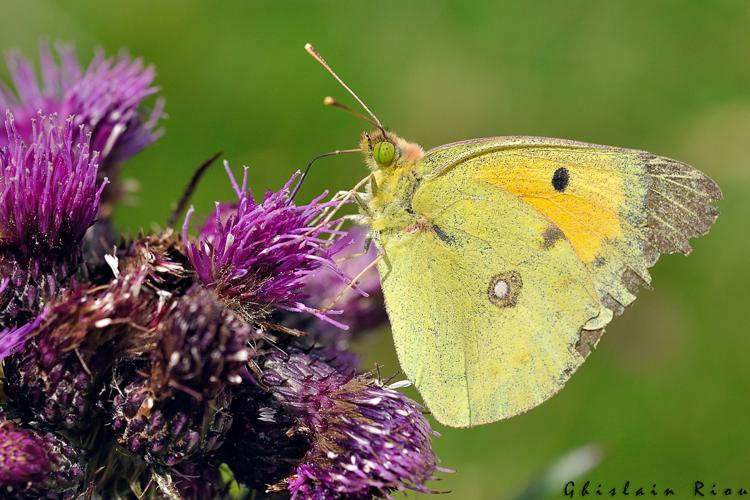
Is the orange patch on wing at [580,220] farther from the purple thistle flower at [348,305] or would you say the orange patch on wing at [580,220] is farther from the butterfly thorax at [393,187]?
the purple thistle flower at [348,305]

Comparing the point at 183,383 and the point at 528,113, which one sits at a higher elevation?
the point at 528,113

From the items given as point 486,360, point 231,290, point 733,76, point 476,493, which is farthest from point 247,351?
point 733,76

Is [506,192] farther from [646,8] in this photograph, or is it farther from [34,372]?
[646,8]

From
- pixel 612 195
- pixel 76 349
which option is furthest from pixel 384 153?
pixel 76 349

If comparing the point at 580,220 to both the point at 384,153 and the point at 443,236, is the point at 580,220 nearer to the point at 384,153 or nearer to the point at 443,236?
the point at 443,236

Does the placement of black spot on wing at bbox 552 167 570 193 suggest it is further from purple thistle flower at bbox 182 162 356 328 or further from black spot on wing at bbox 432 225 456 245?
purple thistle flower at bbox 182 162 356 328

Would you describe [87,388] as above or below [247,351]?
below

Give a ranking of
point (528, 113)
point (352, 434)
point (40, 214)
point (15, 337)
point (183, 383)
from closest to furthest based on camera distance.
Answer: point (183, 383) < point (15, 337) < point (352, 434) < point (40, 214) < point (528, 113)
